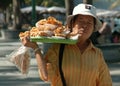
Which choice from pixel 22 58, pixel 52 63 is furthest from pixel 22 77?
pixel 52 63

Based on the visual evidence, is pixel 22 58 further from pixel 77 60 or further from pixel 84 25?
pixel 84 25

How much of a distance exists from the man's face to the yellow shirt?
13 centimetres

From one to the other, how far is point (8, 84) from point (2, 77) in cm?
109

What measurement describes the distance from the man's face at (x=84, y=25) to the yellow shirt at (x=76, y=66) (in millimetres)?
127

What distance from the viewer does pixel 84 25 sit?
3.50 m

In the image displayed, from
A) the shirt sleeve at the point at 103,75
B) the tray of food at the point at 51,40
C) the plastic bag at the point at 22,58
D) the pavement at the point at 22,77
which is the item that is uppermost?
the tray of food at the point at 51,40

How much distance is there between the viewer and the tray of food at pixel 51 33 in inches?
136

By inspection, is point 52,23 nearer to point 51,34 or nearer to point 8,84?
point 51,34

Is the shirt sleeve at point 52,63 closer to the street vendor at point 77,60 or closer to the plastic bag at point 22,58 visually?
the street vendor at point 77,60

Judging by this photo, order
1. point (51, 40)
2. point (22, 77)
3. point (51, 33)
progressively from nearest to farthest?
point (51, 40) < point (51, 33) < point (22, 77)

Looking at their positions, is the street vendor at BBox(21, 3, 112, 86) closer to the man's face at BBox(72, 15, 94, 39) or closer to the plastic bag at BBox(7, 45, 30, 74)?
the man's face at BBox(72, 15, 94, 39)

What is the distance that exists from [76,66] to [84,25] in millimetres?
308

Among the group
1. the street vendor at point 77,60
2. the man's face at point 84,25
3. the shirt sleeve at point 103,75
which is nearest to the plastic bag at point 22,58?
the street vendor at point 77,60

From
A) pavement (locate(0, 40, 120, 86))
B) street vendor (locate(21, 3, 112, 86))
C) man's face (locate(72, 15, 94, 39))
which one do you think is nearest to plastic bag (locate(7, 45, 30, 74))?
street vendor (locate(21, 3, 112, 86))
